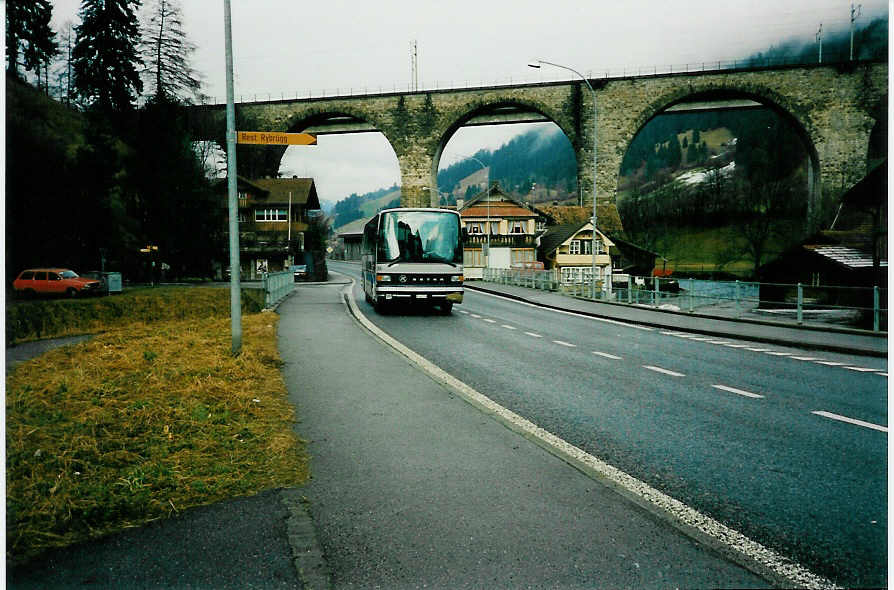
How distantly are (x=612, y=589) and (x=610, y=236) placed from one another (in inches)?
2360

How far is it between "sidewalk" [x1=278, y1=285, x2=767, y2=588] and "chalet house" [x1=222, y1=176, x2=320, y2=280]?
5504cm

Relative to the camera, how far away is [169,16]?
Answer: 8570 mm

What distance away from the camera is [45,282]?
5.44 metres

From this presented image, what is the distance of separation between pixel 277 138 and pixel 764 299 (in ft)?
97.6

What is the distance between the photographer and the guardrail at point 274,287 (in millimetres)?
21719

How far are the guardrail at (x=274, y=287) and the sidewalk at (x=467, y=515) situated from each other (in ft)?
51.9

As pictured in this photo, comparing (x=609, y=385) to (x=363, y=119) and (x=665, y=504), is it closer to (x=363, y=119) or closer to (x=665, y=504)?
(x=665, y=504)

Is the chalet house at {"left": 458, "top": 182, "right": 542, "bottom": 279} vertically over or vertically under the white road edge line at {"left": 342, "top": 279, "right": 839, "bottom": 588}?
over

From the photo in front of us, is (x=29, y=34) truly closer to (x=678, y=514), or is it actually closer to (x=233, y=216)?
(x=233, y=216)

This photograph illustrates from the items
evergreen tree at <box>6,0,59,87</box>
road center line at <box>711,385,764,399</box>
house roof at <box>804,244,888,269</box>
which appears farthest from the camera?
house roof at <box>804,244,888,269</box>

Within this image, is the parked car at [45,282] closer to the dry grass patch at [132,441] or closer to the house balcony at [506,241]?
the dry grass patch at [132,441]

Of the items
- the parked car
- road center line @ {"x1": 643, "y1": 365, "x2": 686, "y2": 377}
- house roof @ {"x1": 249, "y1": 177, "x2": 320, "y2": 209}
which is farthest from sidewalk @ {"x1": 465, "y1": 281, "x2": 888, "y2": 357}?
house roof @ {"x1": 249, "y1": 177, "x2": 320, "y2": 209}

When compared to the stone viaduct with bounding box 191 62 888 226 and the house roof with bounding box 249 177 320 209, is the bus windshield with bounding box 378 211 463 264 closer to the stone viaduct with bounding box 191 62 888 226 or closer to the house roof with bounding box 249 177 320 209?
the stone viaduct with bounding box 191 62 888 226

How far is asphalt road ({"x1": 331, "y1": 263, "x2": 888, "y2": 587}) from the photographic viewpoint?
12.0 ft
